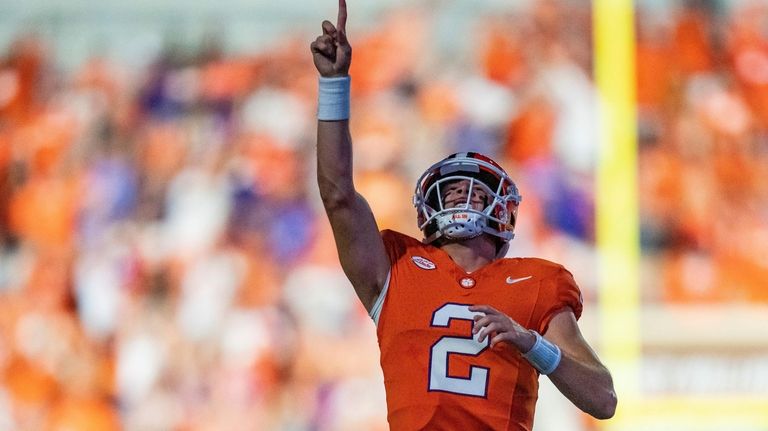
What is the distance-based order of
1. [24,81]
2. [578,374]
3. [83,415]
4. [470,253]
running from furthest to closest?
[24,81] < [83,415] < [470,253] < [578,374]

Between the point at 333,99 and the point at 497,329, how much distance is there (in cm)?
64

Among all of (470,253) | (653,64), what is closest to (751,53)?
(653,64)

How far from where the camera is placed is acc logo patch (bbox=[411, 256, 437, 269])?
243cm

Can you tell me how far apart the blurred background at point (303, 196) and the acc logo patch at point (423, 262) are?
2.89 m

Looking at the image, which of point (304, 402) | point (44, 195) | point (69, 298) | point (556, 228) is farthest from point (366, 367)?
point (44, 195)

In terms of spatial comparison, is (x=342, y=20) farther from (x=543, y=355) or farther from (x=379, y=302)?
(x=543, y=355)

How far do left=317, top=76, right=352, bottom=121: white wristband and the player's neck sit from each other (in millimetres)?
385

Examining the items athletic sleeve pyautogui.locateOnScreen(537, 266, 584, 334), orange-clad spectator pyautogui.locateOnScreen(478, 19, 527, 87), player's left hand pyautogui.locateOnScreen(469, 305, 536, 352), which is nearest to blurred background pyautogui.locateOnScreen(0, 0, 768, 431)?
orange-clad spectator pyautogui.locateOnScreen(478, 19, 527, 87)

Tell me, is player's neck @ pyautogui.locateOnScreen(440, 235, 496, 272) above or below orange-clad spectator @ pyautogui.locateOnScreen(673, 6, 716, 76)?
below

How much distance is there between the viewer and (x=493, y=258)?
2.56 metres

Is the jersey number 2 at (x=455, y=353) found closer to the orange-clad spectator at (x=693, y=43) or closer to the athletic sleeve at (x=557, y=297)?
the athletic sleeve at (x=557, y=297)

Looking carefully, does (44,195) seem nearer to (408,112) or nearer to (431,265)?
(408,112)

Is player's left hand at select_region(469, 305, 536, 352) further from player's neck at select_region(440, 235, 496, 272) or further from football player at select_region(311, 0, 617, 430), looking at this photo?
player's neck at select_region(440, 235, 496, 272)

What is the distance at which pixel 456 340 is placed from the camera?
2311 millimetres
